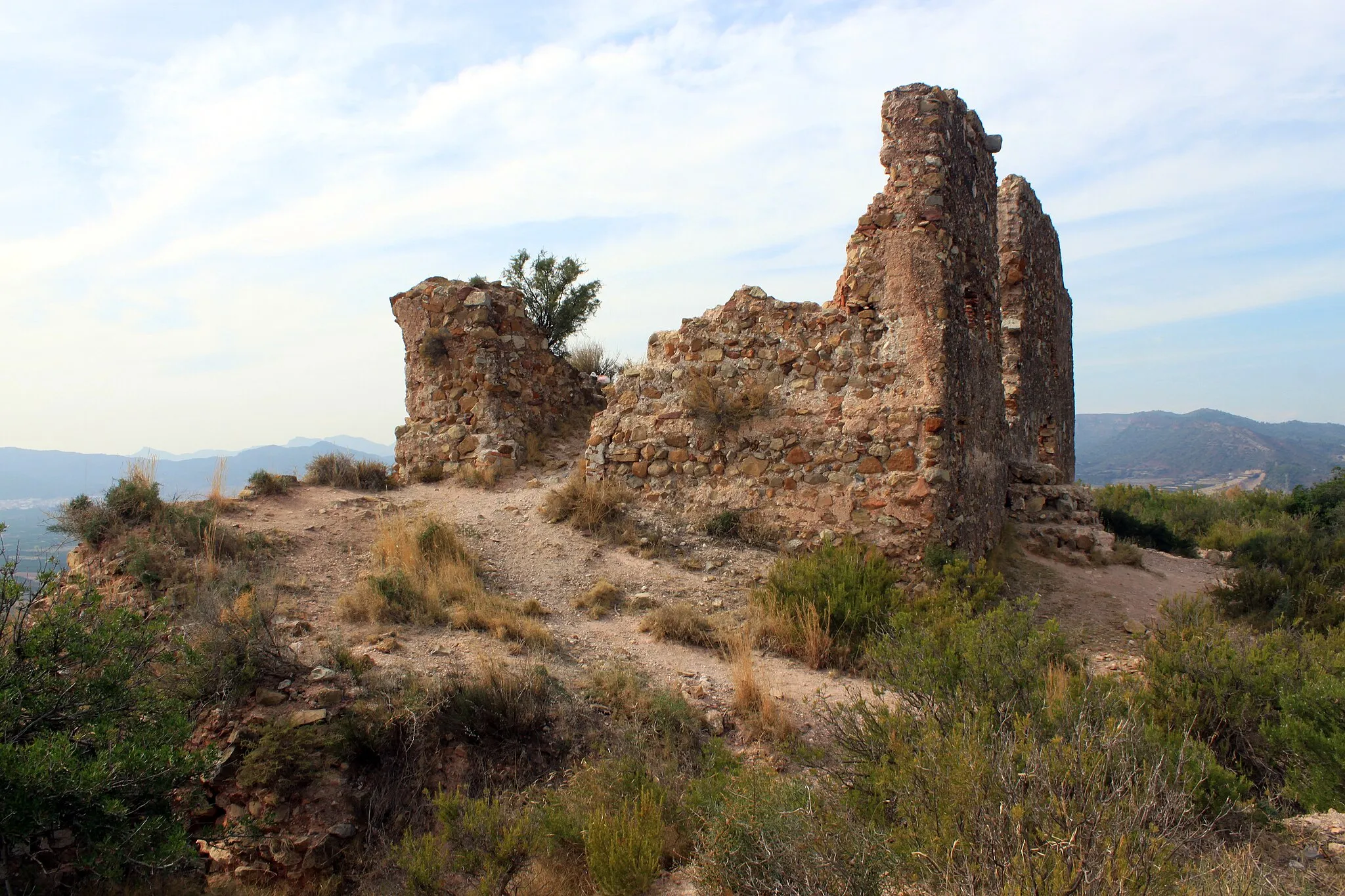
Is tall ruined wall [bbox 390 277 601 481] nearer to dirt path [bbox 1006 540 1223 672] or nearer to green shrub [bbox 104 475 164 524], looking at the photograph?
green shrub [bbox 104 475 164 524]

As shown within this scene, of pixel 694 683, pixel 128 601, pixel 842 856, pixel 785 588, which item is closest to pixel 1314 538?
pixel 785 588

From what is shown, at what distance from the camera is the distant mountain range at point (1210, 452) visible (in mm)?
57656

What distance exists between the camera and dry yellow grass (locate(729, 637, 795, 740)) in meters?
4.88

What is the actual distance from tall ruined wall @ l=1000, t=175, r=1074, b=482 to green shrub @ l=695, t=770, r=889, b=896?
8148 millimetres

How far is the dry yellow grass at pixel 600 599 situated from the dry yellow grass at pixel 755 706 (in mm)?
1546

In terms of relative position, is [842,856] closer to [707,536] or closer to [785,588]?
[785,588]

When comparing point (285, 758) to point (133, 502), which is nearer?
point (285, 758)

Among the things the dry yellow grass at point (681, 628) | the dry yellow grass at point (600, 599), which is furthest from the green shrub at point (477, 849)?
the dry yellow grass at point (600, 599)

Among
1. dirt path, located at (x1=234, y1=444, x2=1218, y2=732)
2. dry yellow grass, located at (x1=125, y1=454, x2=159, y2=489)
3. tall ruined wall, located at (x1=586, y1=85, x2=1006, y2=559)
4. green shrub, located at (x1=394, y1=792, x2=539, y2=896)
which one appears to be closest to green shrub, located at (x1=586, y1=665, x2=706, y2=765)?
dirt path, located at (x1=234, y1=444, x2=1218, y2=732)

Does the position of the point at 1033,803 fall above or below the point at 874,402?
below

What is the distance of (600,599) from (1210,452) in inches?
3239

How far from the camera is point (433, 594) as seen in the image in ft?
21.4

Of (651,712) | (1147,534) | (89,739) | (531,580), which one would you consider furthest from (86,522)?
(1147,534)

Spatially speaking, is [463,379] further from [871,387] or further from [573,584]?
[871,387]
